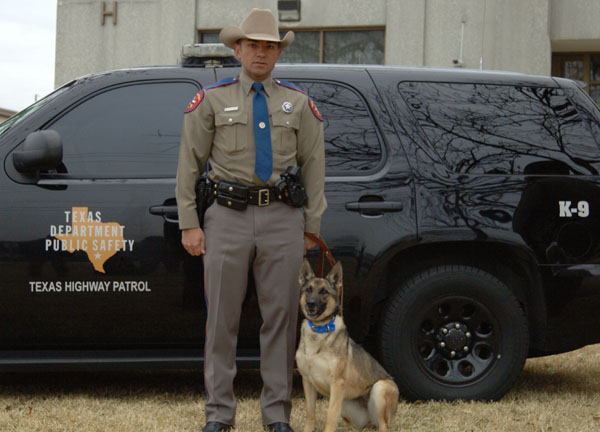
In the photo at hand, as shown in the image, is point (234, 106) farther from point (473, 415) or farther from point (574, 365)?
point (574, 365)

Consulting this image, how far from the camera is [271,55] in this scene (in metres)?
3.62

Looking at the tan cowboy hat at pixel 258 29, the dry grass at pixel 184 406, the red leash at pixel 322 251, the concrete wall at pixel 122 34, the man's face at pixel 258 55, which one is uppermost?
the concrete wall at pixel 122 34

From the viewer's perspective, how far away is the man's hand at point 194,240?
362cm

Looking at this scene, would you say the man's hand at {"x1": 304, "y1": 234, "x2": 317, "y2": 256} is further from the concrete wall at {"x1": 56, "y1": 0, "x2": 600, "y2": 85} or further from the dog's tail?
the concrete wall at {"x1": 56, "y1": 0, "x2": 600, "y2": 85}

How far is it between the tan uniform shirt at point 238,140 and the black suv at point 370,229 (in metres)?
0.45

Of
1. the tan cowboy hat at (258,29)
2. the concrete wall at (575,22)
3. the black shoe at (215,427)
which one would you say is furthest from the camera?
the concrete wall at (575,22)

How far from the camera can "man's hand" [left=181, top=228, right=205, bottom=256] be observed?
3.62 m

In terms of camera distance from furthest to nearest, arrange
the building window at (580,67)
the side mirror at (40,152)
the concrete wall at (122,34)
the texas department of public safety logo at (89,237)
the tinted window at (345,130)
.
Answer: the concrete wall at (122,34) < the building window at (580,67) < the tinted window at (345,130) < the texas department of public safety logo at (89,237) < the side mirror at (40,152)

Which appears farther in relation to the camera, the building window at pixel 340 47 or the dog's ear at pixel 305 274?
the building window at pixel 340 47

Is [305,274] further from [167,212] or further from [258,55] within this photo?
[258,55]

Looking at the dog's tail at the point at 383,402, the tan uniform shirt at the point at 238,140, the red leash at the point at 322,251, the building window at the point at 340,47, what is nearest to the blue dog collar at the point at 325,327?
the red leash at the point at 322,251

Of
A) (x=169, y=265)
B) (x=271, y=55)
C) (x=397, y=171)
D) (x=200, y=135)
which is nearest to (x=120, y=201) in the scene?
(x=169, y=265)

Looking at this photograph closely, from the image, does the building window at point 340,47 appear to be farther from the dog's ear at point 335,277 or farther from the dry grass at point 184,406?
the dog's ear at point 335,277

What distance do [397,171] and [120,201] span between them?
140 centimetres
